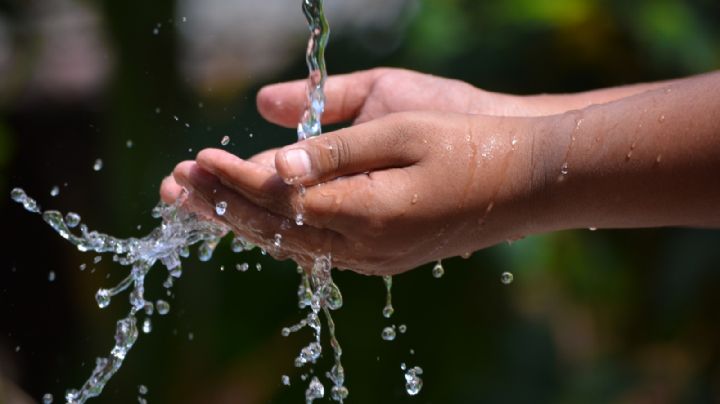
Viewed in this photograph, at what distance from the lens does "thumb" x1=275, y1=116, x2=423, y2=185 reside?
136 cm

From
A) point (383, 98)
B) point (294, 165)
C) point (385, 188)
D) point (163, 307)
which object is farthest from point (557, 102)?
point (163, 307)

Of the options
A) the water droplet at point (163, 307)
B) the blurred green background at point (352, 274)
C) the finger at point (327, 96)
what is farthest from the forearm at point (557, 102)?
the blurred green background at point (352, 274)

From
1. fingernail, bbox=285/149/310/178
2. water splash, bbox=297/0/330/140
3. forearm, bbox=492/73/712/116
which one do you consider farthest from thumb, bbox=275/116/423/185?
forearm, bbox=492/73/712/116

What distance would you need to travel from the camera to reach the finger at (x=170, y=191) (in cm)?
164

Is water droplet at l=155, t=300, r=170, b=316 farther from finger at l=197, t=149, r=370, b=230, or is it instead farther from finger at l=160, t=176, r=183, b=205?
finger at l=197, t=149, r=370, b=230

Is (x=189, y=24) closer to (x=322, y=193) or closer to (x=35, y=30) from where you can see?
(x=35, y=30)

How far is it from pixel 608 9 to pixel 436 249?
2.55m

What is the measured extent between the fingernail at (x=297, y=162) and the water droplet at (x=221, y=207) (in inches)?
5.6

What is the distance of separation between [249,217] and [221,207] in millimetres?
49

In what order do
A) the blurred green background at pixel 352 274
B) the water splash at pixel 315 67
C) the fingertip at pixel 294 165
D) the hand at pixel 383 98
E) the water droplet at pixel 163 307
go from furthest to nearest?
1. the blurred green background at pixel 352 274
2. the water droplet at pixel 163 307
3. the hand at pixel 383 98
4. the water splash at pixel 315 67
5. the fingertip at pixel 294 165

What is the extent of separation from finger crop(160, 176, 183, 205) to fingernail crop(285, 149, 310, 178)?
33 cm

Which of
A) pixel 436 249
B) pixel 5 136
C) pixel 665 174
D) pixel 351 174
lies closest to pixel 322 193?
pixel 351 174

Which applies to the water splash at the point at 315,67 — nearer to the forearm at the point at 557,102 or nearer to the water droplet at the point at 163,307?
the forearm at the point at 557,102

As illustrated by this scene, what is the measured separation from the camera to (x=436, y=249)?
153 centimetres
